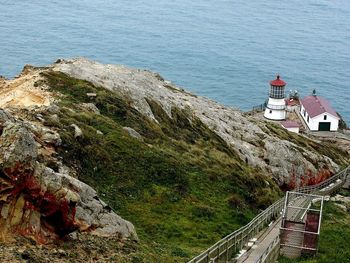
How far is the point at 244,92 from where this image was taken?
4715 inches

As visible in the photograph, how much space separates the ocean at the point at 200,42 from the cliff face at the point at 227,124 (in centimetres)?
5652

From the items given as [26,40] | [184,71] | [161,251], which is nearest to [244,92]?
[184,71]

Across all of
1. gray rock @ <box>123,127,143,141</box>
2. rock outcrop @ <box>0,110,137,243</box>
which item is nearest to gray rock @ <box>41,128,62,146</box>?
rock outcrop @ <box>0,110,137,243</box>

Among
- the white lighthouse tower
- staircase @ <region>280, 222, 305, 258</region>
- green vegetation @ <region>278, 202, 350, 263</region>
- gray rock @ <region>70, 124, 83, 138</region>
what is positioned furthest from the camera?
the white lighthouse tower

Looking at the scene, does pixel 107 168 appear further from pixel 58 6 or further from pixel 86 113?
pixel 58 6

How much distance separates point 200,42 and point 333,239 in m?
123

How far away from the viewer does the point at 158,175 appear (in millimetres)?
32312

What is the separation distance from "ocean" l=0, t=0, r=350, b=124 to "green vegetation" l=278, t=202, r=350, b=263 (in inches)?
2941

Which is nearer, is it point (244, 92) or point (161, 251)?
point (161, 251)

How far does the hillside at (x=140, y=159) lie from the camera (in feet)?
72.2

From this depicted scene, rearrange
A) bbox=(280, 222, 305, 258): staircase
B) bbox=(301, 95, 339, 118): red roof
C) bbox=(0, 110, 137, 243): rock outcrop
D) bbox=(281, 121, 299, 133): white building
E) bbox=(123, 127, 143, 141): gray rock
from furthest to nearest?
bbox=(301, 95, 339, 118): red roof, bbox=(281, 121, 299, 133): white building, bbox=(123, 127, 143, 141): gray rock, bbox=(280, 222, 305, 258): staircase, bbox=(0, 110, 137, 243): rock outcrop

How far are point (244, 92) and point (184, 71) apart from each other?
52.2ft

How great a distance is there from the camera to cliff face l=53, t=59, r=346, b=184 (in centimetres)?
4388

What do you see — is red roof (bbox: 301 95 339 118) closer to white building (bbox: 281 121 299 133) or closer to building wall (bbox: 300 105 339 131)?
building wall (bbox: 300 105 339 131)
